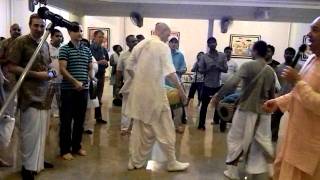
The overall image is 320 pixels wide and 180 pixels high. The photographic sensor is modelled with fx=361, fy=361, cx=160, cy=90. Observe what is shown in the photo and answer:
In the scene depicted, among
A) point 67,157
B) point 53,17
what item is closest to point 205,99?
point 67,157

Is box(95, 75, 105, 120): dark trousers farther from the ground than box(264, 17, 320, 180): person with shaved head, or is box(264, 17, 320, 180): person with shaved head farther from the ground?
box(264, 17, 320, 180): person with shaved head

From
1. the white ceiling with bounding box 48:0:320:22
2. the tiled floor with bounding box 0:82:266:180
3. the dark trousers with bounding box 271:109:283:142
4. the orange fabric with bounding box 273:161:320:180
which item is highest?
the white ceiling with bounding box 48:0:320:22

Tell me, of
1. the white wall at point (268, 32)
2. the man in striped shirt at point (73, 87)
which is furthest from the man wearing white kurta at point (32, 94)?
the white wall at point (268, 32)

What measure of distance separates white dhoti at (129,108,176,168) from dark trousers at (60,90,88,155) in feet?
2.14

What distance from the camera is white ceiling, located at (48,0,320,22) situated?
8.00 m

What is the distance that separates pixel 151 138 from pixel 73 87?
3.23 ft

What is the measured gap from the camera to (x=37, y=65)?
10.2 feet

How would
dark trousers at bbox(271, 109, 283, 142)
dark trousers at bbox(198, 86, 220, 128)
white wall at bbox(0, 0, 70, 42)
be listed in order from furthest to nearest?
white wall at bbox(0, 0, 70, 42)
dark trousers at bbox(198, 86, 220, 128)
dark trousers at bbox(271, 109, 283, 142)

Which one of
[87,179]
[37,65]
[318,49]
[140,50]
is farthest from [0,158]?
[318,49]

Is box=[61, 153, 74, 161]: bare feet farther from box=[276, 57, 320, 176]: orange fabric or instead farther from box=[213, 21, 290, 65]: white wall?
box=[213, 21, 290, 65]: white wall

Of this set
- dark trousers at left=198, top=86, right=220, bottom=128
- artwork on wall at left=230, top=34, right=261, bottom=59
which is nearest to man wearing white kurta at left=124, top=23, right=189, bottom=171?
dark trousers at left=198, top=86, right=220, bottom=128

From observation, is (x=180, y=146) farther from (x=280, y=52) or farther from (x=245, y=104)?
(x=280, y=52)

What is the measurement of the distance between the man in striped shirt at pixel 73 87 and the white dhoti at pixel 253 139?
5.48 feet

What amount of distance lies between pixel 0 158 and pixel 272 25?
10496 millimetres
